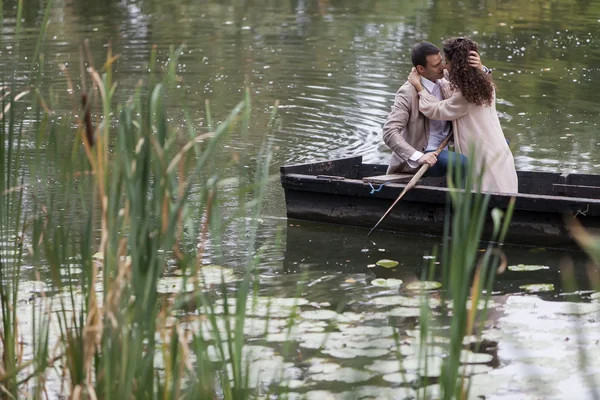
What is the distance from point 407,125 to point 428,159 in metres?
0.43

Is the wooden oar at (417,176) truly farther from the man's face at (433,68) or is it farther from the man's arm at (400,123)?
the man's face at (433,68)

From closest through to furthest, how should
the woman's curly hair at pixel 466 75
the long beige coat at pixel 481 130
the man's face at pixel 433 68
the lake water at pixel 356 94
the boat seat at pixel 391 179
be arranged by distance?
the lake water at pixel 356 94 → the woman's curly hair at pixel 466 75 → the long beige coat at pixel 481 130 → the man's face at pixel 433 68 → the boat seat at pixel 391 179

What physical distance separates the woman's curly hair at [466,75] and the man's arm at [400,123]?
0.53 metres

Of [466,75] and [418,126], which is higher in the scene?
[466,75]

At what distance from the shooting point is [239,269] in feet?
22.1

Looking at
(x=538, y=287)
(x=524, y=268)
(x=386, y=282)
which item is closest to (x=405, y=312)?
(x=386, y=282)

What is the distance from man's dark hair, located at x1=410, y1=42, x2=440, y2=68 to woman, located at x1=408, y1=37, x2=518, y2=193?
159 millimetres

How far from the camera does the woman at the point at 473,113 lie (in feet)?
23.1

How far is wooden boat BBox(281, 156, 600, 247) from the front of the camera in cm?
702

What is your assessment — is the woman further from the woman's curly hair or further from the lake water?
the lake water

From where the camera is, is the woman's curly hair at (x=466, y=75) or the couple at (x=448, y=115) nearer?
the woman's curly hair at (x=466, y=75)

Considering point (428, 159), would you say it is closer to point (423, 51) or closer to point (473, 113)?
point (473, 113)

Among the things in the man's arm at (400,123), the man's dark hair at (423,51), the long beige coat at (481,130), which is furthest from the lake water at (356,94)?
the man's dark hair at (423,51)

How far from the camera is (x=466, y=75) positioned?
7.00 meters
